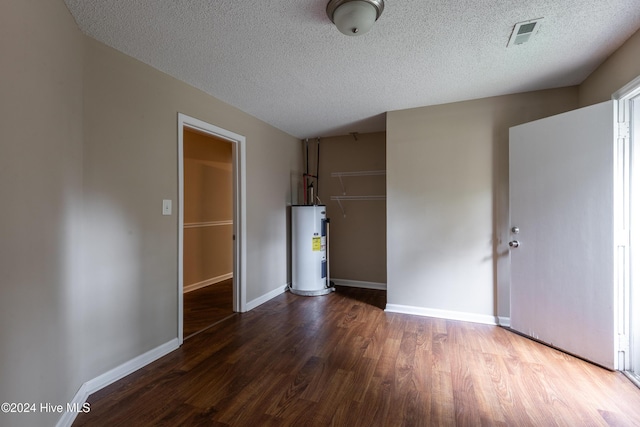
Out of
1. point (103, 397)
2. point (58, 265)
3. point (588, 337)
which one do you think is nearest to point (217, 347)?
point (103, 397)

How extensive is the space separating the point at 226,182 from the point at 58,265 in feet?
11.4

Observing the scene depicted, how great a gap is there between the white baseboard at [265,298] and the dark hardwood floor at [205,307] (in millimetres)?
220

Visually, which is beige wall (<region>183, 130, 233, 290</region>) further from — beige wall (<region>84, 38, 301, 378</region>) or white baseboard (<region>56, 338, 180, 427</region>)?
white baseboard (<region>56, 338, 180, 427</region>)

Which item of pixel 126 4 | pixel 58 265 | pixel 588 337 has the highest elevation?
pixel 126 4


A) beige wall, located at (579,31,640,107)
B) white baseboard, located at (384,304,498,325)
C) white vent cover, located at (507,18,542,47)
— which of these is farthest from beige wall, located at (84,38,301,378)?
beige wall, located at (579,31,640,107)

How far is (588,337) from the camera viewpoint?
2090 mm

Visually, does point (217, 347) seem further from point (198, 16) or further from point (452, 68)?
point (452, 68)

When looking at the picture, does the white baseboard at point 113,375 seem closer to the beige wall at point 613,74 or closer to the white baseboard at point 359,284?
the white baseboard at point 359,284

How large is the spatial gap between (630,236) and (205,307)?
157 inches

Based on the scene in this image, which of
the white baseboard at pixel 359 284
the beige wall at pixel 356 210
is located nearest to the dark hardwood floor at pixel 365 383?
the white baseboard at pixel 359 284

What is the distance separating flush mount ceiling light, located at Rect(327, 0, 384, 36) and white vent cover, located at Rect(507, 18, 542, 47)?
0.94 metres

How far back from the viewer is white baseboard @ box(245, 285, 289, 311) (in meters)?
3.28

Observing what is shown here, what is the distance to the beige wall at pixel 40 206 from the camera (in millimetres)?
1068

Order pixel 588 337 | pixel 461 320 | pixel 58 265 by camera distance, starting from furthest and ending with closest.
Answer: pixel 461 320, pixel 588 337, pixel 58 265
